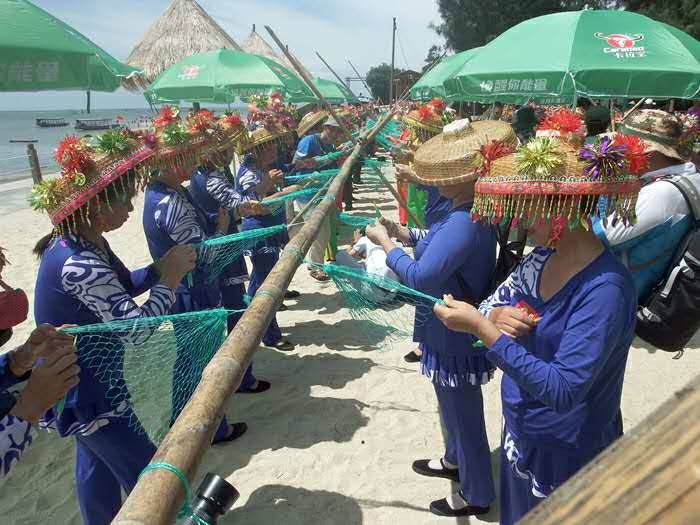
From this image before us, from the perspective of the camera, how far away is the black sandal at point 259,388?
13.5 ft

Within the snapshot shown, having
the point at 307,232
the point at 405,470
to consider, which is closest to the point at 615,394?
the point at 307,232

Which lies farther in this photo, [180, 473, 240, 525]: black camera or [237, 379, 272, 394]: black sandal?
[237, 379, 272, 394]: black sandal

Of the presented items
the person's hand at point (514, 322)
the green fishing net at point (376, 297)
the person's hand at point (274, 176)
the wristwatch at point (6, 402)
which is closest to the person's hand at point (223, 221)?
the person's hand at point (274, 176)

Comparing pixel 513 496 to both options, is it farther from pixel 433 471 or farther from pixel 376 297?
pixel 433 471

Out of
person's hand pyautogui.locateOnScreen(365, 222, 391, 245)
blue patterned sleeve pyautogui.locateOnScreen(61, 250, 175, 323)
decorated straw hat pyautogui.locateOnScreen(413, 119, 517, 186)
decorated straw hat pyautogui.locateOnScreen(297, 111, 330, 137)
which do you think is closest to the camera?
blue patterned sleeve pyautogui.locateOnScreen(61, 250, 175, 323)

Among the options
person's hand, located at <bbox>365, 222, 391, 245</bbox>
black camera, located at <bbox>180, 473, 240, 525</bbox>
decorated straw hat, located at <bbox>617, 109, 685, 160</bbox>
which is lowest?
black camera, located at <bbox>180, 473, 240, 525</bbox>

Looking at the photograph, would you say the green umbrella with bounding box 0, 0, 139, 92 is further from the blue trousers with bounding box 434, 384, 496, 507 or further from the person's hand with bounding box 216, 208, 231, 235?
the blue trousers with bounding box 434, 384, 496, 507

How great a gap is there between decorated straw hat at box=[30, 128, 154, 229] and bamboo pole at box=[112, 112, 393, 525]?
1.02m

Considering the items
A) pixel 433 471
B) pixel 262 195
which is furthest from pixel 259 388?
pixel 262 195

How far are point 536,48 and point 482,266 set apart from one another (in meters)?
3.68

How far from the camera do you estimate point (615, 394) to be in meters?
1.67

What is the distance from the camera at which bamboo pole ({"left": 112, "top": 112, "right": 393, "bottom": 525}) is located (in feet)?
2.72

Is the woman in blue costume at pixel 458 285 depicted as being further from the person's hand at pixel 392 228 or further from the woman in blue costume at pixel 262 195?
the woman in blue costume at pixel 262 195

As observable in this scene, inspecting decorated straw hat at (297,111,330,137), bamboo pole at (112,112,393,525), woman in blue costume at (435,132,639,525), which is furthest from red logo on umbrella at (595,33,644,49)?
bamboo pole at (112,112,393,525)
